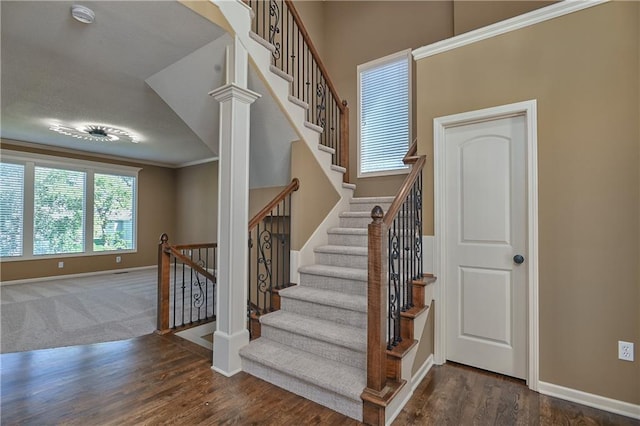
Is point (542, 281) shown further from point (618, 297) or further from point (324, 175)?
point (324, 175)

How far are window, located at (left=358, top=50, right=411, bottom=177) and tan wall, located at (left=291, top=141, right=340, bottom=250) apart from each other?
1.15 m

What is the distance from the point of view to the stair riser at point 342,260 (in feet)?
9.46

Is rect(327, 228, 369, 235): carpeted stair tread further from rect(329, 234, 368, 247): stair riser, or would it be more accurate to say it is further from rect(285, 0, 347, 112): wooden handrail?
rect(285, 0, 347, 112): wooden handrail

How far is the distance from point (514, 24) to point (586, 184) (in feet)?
4.16

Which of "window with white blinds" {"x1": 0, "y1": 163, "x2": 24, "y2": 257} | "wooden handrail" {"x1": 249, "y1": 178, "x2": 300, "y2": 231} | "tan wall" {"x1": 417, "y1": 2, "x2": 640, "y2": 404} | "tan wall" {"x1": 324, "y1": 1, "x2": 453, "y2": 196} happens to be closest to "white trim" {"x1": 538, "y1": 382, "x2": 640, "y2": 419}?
"tan wall" {"x1": 417, "y1": 2, "x2": 640, "y2": 404}

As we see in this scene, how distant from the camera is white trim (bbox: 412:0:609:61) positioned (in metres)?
2.10

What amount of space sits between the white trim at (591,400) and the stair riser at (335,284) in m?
1.39

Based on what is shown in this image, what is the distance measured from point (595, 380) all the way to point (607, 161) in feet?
4.64

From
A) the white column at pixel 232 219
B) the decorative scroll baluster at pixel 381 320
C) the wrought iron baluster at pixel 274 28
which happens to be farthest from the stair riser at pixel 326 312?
the wrought iron baluster at pixel 274 28

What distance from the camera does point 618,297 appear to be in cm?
196

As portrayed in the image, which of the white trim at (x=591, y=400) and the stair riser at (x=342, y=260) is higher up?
the stair riser at (x=342, y=260)

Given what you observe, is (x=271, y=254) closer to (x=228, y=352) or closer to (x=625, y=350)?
(x=228, y=352)

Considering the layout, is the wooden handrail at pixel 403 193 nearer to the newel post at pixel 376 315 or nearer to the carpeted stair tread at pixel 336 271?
the newel post at pixel 376 315

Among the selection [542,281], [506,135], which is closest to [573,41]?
[506,135]
